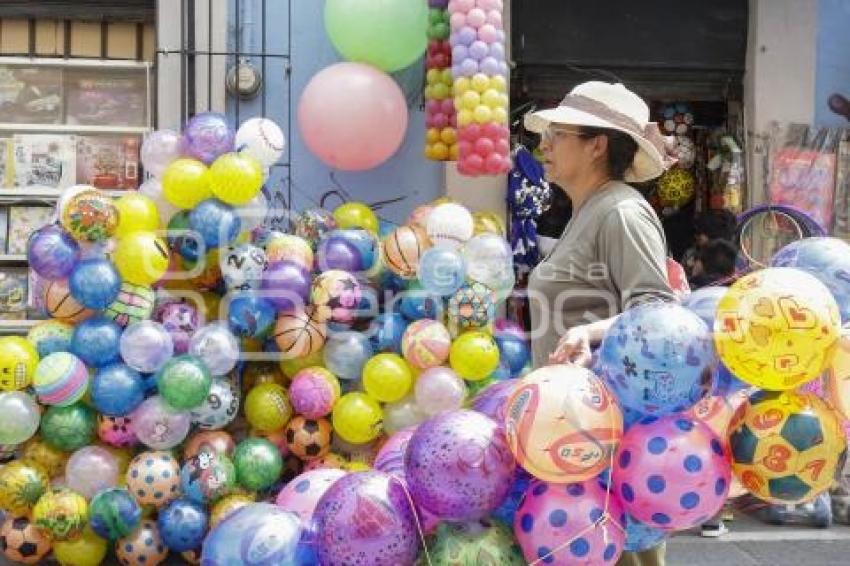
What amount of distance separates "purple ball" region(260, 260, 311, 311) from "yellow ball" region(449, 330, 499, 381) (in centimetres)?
78

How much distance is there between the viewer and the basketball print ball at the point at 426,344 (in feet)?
17.8

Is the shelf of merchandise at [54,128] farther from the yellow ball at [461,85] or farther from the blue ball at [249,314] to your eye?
the yellow ball at [461,85]

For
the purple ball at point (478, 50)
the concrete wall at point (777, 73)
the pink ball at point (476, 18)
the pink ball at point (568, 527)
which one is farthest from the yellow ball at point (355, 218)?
the pink ball at point (568, 527)

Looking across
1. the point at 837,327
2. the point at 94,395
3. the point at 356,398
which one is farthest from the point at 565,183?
the point at 94,395

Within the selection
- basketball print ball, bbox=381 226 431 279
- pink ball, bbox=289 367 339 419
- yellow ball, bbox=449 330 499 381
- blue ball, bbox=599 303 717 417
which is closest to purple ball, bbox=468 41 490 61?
basketball print ball, bbox=381 226 431 279

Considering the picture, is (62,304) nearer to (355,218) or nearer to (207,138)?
(207,138)

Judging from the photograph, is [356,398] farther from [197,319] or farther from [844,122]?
[844,122]

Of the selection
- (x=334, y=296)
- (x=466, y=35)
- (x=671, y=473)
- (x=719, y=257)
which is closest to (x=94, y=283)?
(x=334, y=296)

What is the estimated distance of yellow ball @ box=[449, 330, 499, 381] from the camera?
542 centimetres

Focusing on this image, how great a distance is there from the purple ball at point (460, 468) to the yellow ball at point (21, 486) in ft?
10.3

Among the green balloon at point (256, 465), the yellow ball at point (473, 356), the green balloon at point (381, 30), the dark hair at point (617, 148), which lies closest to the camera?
the dark hair at point (617, 148)

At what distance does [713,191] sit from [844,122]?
2.96 feet

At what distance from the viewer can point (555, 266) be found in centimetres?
312

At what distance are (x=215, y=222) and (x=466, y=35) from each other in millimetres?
1572
